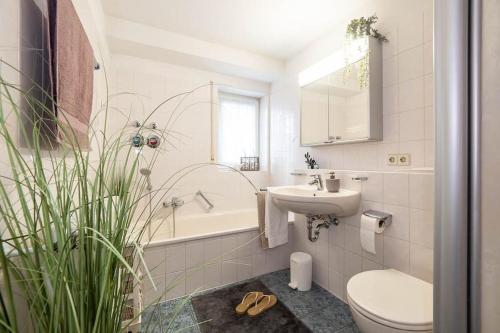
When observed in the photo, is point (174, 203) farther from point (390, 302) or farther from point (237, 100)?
point (390, 302)

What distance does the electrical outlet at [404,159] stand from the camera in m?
1.51

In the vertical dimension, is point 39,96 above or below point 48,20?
below

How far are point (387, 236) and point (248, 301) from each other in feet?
3.50

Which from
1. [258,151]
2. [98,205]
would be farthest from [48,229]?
[258,151]

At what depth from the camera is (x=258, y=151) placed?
3195 millimetres

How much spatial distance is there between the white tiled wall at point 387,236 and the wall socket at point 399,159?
0.20 metres

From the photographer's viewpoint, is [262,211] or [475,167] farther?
[262,211]

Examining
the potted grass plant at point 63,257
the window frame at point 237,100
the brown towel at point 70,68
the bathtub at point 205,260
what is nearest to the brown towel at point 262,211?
→ the bathtub at point 205,260

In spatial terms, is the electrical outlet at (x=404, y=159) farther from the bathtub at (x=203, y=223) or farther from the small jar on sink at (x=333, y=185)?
the bathtub at (x=203, y=223)

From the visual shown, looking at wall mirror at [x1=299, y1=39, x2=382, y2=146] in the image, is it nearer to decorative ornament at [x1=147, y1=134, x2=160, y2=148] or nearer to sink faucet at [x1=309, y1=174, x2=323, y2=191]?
sink faucet at [x1=309, y1=174, x2=323, y2=191]

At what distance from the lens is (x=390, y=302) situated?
1.02 m

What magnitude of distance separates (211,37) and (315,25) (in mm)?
1006

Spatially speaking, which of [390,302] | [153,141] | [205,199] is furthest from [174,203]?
[390,302]

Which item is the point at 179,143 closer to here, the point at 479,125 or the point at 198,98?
the point at 198,98
